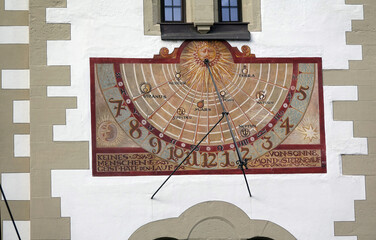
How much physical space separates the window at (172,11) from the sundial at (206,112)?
1.37 feet

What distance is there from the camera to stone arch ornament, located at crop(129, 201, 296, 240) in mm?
12523

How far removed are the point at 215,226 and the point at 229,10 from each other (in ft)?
9.38

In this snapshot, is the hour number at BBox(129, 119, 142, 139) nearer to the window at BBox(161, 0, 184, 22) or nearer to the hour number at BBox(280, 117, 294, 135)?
the window at BBox(161, 0, 184, 22)

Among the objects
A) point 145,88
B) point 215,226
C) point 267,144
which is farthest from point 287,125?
point 145,88

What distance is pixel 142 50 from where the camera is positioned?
13.0 metres

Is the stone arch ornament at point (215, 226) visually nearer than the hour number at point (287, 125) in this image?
Yes

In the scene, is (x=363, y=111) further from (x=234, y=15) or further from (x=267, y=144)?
(x=234, y=15)

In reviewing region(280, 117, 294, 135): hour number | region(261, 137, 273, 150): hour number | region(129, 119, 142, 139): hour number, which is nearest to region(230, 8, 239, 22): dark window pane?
region(280, 117, 294, 135): hour number

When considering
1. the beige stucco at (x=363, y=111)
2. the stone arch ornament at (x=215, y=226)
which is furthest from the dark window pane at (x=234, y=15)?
the stone arch ornament at (x=215, y=226)

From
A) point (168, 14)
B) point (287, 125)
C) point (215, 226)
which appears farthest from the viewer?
point (168, 14)

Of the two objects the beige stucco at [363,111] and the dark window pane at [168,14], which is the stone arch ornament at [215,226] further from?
the dark window pane at [168,14]

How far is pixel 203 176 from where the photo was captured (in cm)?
1273

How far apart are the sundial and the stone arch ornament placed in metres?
0.49

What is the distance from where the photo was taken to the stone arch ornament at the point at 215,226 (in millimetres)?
12523
